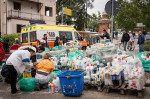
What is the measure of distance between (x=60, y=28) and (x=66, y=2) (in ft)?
80.9

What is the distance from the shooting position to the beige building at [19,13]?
24.6 m

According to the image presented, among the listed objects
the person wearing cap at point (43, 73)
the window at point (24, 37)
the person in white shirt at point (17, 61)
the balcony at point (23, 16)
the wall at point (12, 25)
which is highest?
the balcony at point (23, 16)

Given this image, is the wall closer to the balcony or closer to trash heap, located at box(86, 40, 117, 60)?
the balcony

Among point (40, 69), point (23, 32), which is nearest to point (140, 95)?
point (40, 69)

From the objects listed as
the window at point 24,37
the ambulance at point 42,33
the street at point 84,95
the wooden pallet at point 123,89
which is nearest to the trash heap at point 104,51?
the street at point 84,95

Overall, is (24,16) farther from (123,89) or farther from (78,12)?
(123,89)

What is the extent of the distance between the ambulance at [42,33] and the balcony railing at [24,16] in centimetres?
1217

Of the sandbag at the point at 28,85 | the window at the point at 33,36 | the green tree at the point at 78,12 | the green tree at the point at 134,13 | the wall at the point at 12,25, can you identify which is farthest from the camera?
the green tree at the point at 78,12

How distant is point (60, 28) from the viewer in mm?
13453

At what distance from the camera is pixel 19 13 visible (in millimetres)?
25125

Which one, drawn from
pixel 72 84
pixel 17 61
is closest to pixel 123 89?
pixel 72 84

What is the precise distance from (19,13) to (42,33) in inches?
577

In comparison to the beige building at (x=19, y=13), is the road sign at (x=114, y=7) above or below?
below

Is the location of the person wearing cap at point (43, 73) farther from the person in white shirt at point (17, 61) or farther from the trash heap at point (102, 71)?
the person in white shirt at point (17, 61)
